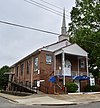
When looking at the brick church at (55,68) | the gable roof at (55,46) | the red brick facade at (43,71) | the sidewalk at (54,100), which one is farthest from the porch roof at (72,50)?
the sidewalk at (54,100)

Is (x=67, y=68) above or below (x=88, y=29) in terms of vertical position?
below

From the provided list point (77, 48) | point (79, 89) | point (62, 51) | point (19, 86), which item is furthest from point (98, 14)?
point (19, 86)

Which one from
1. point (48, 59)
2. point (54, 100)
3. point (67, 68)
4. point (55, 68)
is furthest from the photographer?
point (67, 68)

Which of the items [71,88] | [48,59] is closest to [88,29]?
[48,59]

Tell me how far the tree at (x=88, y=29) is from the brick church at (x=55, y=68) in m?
2.01

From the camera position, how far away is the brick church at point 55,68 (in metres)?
32.1

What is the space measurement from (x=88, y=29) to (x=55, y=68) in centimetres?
917

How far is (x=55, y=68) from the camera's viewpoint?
34375 mm

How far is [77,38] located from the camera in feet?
126

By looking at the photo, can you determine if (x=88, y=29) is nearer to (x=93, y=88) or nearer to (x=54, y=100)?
(x=93, y=88)

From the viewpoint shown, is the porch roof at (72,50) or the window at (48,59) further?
the window at (48,59)

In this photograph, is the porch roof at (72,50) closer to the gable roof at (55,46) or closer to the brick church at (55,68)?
the brick church at (55,68)

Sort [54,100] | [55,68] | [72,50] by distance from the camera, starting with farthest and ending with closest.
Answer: [72,50], [55,68], [54,100]

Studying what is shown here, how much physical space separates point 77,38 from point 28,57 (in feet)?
27.0
